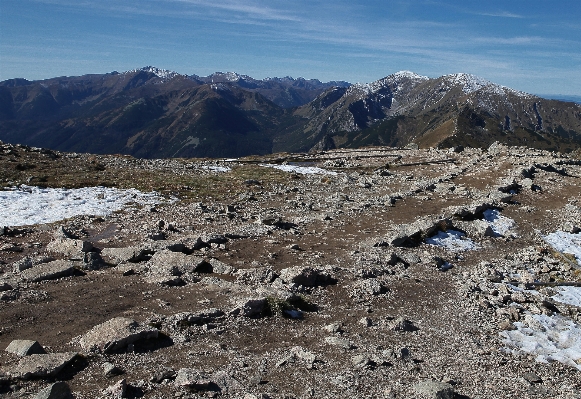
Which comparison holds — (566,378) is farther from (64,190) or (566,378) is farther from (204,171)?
(204,171)

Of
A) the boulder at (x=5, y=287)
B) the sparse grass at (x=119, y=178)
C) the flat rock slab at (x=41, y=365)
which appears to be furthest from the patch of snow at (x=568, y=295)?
the sparse grass at (x=119, y=178)

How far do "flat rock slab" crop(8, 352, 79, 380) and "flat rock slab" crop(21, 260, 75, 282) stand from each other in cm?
691

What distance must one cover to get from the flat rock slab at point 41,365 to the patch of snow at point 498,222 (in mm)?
29845

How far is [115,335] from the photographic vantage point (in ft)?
42.6

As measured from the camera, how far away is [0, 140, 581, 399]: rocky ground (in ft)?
39.9

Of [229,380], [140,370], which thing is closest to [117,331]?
[140,370]

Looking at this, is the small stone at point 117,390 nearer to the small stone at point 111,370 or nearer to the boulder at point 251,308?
the small stone at point 111,370

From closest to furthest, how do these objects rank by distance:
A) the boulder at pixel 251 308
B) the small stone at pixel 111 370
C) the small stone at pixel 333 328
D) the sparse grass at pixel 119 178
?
the small stone at pixel 111 370 → the small stone at pixel 333 328 → the boulder at pixel 251 308 → the sparse grass at pixel 119 178

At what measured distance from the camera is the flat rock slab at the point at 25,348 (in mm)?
11789

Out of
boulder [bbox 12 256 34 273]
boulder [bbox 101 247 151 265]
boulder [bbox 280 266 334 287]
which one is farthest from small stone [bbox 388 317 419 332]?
boulder [bbox 12 256 34 273]

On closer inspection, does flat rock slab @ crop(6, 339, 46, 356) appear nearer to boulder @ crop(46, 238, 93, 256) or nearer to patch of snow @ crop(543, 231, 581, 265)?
boulder @ crop(46, 238, 93, 256)

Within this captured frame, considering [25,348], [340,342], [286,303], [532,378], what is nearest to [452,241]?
[532,378]

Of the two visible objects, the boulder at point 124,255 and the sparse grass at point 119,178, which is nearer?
the boulder at point 124,255

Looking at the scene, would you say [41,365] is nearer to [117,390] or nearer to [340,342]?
[117,390]
